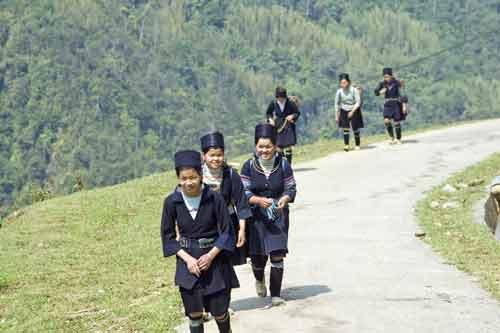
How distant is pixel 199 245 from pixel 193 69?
13875cm

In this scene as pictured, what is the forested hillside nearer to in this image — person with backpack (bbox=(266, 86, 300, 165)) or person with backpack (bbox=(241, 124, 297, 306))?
person with backpack (bbox=(266, 86, 300, 165))

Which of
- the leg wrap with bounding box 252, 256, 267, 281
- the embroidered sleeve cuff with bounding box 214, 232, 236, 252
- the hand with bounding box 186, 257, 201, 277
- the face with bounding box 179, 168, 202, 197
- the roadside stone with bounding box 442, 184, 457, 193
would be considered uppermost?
the face with bounding box 179, 168, 202, 197

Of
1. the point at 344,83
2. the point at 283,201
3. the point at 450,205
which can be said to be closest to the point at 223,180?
the point at 283,201

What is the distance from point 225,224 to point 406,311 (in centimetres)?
202

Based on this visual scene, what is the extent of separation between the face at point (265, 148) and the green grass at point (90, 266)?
5.16 ft

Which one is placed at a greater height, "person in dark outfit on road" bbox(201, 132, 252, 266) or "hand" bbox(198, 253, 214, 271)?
"person in dark outfit on road" bbox(201, 132, 252, 266)

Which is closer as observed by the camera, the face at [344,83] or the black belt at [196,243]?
the black belt at [196,243]

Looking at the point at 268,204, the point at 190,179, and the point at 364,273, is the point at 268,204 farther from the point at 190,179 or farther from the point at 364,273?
the point at 364,273

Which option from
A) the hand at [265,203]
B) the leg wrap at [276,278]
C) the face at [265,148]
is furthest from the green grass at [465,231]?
the face at [265,148]

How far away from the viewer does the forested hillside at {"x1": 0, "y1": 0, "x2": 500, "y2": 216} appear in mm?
113250

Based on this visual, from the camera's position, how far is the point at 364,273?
8.94 metres

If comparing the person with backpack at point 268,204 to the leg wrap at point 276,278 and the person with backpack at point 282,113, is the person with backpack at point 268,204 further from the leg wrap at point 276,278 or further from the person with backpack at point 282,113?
the person with backpack at point 282,113

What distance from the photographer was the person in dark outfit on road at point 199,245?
608cm

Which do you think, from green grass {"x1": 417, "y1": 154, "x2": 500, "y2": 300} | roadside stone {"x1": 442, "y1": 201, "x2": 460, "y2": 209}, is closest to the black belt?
green grass {"x1": 417, "y1": 154, "x2": 500, "y2": 300}
